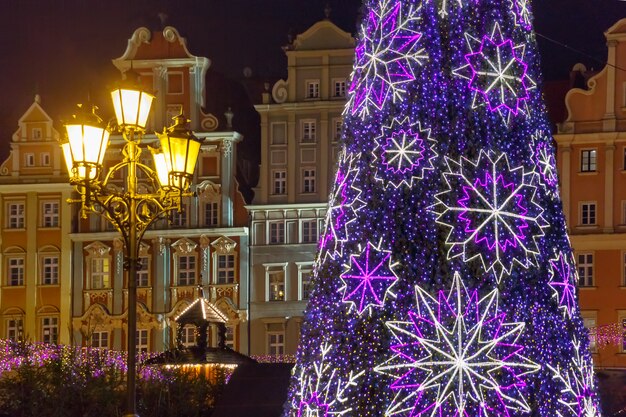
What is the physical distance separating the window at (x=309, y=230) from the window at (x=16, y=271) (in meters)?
7.47

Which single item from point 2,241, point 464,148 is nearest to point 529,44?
point 464,148

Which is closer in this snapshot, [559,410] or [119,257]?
[559,410]

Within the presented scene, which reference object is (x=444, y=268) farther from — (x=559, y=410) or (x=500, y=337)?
(x=559, y=410)

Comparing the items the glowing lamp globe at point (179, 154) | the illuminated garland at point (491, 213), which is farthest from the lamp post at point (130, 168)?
the illuminated garland at point (491, 213)

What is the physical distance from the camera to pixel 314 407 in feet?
28.9

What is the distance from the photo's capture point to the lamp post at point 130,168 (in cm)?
1002

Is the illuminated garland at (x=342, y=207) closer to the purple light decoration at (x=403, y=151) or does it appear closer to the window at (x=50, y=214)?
the purple light decoration at (x=403, y=151)

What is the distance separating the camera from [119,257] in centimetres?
3384

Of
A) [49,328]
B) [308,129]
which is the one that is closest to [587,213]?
[308,129]

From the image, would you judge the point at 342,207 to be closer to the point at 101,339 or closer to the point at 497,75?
the point at 497,75

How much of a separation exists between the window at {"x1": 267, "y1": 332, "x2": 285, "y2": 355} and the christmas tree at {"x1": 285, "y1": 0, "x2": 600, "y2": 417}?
23.5m

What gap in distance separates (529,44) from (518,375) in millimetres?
2355

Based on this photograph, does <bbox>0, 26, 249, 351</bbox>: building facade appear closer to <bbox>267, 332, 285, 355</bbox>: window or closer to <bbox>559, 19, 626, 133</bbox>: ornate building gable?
<bbox>267, 332, 285, 355</bbox>: window

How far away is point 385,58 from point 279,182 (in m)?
23.7
